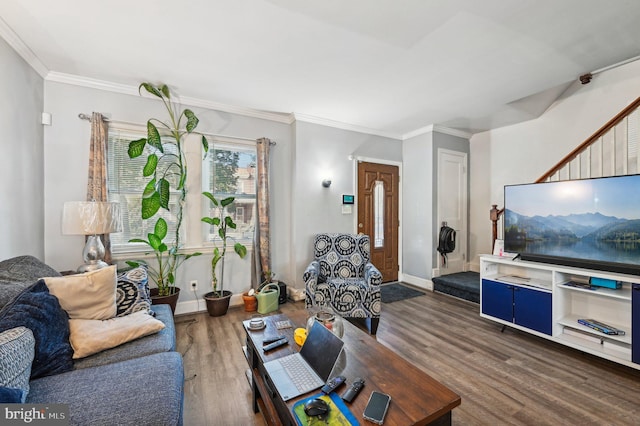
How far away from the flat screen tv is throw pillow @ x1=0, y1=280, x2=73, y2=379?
372 cm

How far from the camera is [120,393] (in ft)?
3.76

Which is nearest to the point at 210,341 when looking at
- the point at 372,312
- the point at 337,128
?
the point at 372,312

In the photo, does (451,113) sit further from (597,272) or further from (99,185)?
(99,185)

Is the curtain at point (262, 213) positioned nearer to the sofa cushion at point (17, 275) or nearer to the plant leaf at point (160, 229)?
the plant leaf at point (160, 229)

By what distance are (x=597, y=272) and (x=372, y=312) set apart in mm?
1922

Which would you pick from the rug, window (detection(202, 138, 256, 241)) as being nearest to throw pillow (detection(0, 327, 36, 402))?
window (detection(202, 138, 256, 241))

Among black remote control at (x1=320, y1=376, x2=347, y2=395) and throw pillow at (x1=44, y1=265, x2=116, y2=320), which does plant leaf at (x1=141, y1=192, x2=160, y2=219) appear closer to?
throw pillow at (x1=44, y1=265, x2=116, y2=320)

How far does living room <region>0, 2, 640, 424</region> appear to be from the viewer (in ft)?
7.48

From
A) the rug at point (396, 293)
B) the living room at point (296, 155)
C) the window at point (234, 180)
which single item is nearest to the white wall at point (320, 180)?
the living room at point (296, 155)

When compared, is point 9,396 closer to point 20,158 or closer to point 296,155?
point 20,158

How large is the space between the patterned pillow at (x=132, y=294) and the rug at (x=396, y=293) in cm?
283

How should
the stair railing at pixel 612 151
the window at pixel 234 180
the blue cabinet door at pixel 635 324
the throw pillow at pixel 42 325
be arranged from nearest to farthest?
the throw pillow at pixel 42 325
the blue cabinet door at pixel 635 324
the stair railing at pixel 612 151
the window at pixel 234 180

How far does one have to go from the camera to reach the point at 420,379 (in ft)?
4.11

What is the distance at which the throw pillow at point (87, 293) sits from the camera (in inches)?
61.1
